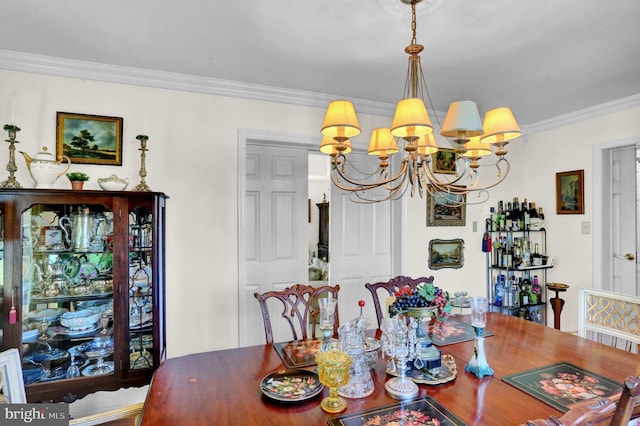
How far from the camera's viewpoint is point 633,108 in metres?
3.03

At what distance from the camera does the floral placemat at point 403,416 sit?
3.66ft

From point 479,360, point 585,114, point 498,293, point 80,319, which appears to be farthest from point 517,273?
point 80,319

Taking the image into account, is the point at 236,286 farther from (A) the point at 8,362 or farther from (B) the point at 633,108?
(B) the point at 633,108

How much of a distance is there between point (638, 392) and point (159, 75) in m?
2.91

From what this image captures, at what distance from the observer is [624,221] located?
131 inches

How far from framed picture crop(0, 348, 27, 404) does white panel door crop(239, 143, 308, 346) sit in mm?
1871

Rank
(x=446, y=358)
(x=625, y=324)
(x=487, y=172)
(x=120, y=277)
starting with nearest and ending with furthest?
(x=446, y=358) < (x=625, y=324) < (x=120, y=277) < (x=487, y=172)

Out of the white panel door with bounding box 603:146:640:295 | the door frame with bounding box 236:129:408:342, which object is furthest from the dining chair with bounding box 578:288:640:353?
the white panel door with bounding box 603:146:640:295

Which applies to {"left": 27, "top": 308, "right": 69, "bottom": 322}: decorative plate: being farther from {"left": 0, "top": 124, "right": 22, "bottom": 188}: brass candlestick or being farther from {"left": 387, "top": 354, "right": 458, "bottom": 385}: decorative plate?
{"left": 387, "top": 354, "right": 458, "bottom": 385}: decorative plate

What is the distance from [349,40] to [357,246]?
6.41ft

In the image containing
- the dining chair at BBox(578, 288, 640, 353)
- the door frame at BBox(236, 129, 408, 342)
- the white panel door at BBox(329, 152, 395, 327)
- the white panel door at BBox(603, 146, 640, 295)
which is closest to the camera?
the dining chair at BBox(578, 288, 640, 353)

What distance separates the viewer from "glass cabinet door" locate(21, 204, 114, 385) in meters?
2.07

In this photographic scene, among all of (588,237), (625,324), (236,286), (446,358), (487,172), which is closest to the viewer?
(446,358)

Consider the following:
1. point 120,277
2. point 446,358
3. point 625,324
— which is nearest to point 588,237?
point 625,324
